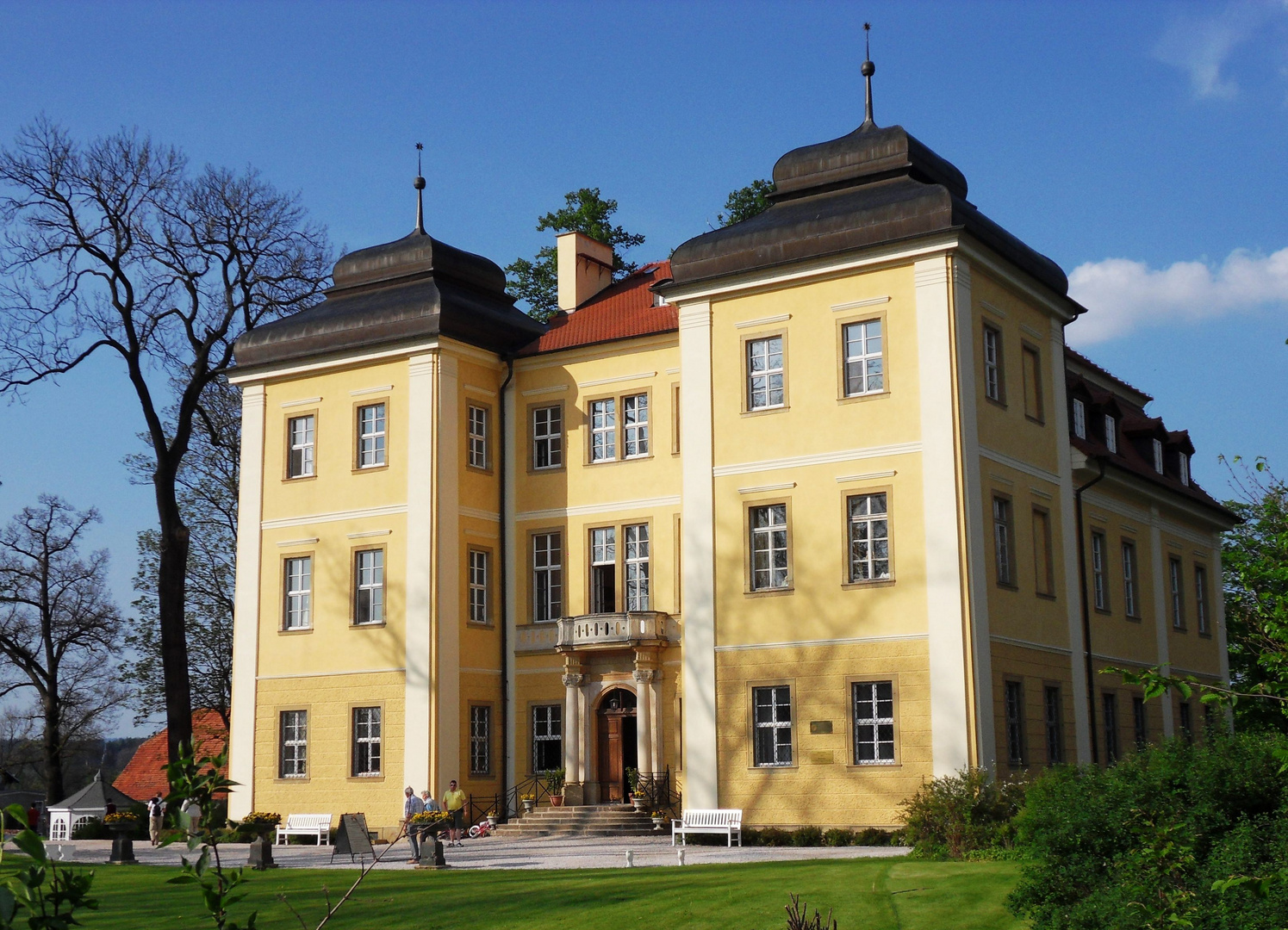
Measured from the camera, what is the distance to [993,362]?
26500 mm

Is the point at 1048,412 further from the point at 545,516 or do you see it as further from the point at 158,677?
the point at 158,677

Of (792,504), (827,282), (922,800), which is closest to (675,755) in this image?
(792,504)

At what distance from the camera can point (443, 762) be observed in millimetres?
28875

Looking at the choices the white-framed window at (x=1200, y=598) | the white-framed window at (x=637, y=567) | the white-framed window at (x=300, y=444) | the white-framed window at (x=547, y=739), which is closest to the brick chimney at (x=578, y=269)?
the white-framed window at (x=300, y=444)

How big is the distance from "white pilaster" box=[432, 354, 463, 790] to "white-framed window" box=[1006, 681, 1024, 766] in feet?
35.2

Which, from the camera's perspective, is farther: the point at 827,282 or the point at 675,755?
the point at 675,755

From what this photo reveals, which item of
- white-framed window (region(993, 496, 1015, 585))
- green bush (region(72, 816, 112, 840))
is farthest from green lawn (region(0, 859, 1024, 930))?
green bush (region(72, 816, 112, 840))

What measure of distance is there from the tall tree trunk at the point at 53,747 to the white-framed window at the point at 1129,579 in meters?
31.9

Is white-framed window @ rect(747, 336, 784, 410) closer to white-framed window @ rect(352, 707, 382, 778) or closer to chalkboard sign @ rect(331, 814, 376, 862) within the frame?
chalkboard sign @ rect(331, 814, 376, 862)

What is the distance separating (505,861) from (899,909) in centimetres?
989

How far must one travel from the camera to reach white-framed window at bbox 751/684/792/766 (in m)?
25.4

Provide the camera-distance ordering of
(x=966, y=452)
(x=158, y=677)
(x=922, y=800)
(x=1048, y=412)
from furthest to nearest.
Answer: (x=158, y=677) → (x=1048, y=412) → (x=966, y=452) → (x=922, y=800)

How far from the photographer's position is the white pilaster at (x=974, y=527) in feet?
78.0

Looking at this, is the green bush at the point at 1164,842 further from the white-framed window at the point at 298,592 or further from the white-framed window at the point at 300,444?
the white-framed window at the point at 300,444
